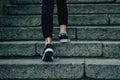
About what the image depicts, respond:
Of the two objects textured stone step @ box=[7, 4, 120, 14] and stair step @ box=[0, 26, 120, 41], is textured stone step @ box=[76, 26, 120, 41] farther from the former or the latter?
textured stone step @ box=[7, 4, 120, 14]

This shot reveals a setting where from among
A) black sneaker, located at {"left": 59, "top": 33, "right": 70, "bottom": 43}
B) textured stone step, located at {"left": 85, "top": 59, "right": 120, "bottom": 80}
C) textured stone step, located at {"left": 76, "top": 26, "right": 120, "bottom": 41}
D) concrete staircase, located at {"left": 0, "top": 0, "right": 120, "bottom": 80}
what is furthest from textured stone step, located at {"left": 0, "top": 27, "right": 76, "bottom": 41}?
textured stone step, located at {"left": 85, "top": 59, "right": 120, "bottom": 80}

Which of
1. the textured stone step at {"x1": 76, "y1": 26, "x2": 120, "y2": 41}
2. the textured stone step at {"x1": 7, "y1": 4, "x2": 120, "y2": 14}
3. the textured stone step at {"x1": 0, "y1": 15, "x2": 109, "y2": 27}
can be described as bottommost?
the textured stone step at {"x1": 76, "y1": 26, "x2": 120, "y2": 41}

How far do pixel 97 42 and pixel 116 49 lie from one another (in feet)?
0.93

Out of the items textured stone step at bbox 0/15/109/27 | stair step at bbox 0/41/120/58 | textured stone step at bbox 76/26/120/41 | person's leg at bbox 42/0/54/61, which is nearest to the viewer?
person's leg at bbox 42/0/54/61

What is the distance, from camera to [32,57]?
426cm

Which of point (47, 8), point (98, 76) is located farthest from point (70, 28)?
point (98, 76)

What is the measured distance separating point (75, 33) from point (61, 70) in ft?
3.26

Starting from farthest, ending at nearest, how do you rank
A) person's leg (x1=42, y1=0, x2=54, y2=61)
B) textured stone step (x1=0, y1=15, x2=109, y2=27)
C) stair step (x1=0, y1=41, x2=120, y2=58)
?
1. textured stone step (x1=0, y1=15, x2=109, y2=27)
2. stair step (x1=0, y1=41, x2=120, y2=58)
3. person's leg (x1=42, y1=0, x2=54, y2=61)

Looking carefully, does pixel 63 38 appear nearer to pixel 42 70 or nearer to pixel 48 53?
pixel 48 53

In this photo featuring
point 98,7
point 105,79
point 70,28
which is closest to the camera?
point 105,79

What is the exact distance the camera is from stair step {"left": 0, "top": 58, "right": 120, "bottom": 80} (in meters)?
3.75

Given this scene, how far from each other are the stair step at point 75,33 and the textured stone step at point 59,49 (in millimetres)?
310

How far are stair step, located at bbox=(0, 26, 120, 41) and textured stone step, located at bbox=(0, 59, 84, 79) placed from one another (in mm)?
838

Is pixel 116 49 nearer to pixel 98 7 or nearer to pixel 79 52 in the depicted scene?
pixel 79 52
